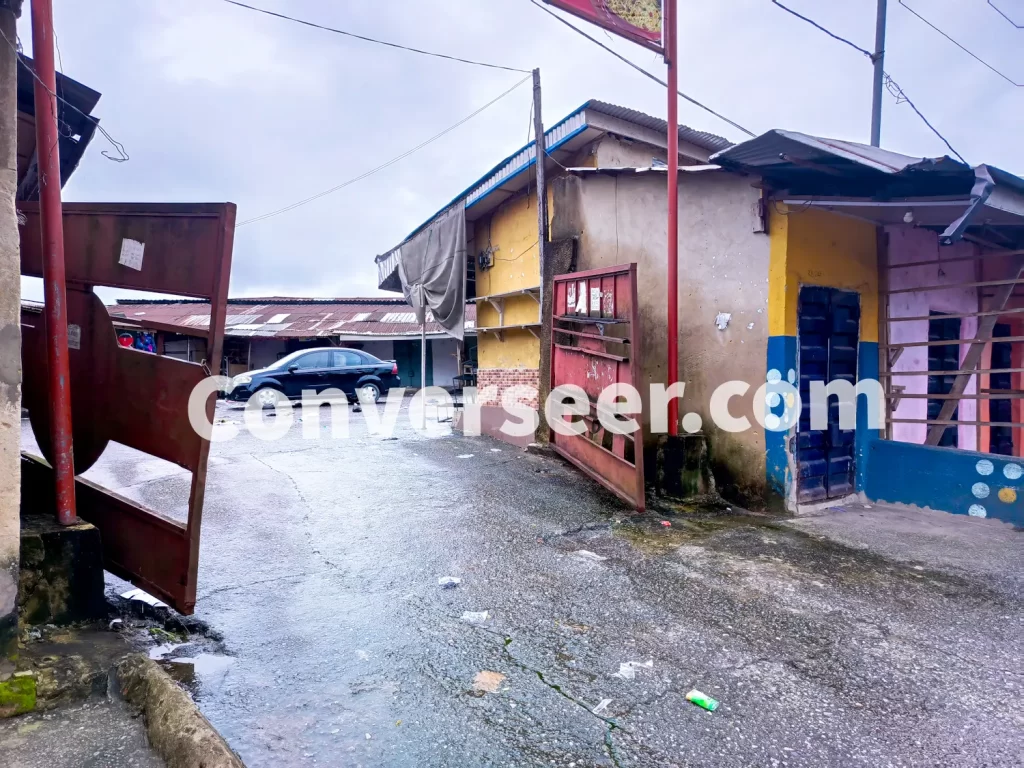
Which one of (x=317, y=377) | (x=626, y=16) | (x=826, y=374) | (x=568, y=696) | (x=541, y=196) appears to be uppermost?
(x=626, y=16)

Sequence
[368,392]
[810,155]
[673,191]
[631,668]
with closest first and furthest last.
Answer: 1. [631,668]
2. [810,155]
3. [673,191]
4. [368,392]

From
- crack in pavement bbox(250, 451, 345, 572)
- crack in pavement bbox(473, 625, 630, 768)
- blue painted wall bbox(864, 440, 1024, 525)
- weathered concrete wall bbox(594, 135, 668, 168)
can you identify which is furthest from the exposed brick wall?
crack in pavement bbox(473, 625, 630, 768)

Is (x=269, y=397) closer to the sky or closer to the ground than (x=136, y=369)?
closer to the ground

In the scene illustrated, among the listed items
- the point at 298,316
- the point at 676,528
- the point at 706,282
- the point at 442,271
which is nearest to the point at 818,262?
the point at 706,282

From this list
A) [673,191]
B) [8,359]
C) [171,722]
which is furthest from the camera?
[673,191]

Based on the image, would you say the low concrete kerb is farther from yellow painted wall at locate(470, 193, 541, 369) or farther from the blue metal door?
yellow painted wall at locate(470, 193, 541, 369)

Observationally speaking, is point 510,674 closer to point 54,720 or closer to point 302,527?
point 54,720

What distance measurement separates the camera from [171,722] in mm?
1958

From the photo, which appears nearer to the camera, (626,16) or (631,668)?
(631,668)

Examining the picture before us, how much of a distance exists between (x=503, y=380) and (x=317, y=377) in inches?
279

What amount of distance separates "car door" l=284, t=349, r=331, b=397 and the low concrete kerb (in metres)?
12.8

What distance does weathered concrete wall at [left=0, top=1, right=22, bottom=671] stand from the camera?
227cm

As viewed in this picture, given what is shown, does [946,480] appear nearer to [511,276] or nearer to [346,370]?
[511,276]

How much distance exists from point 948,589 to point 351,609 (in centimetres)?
372
